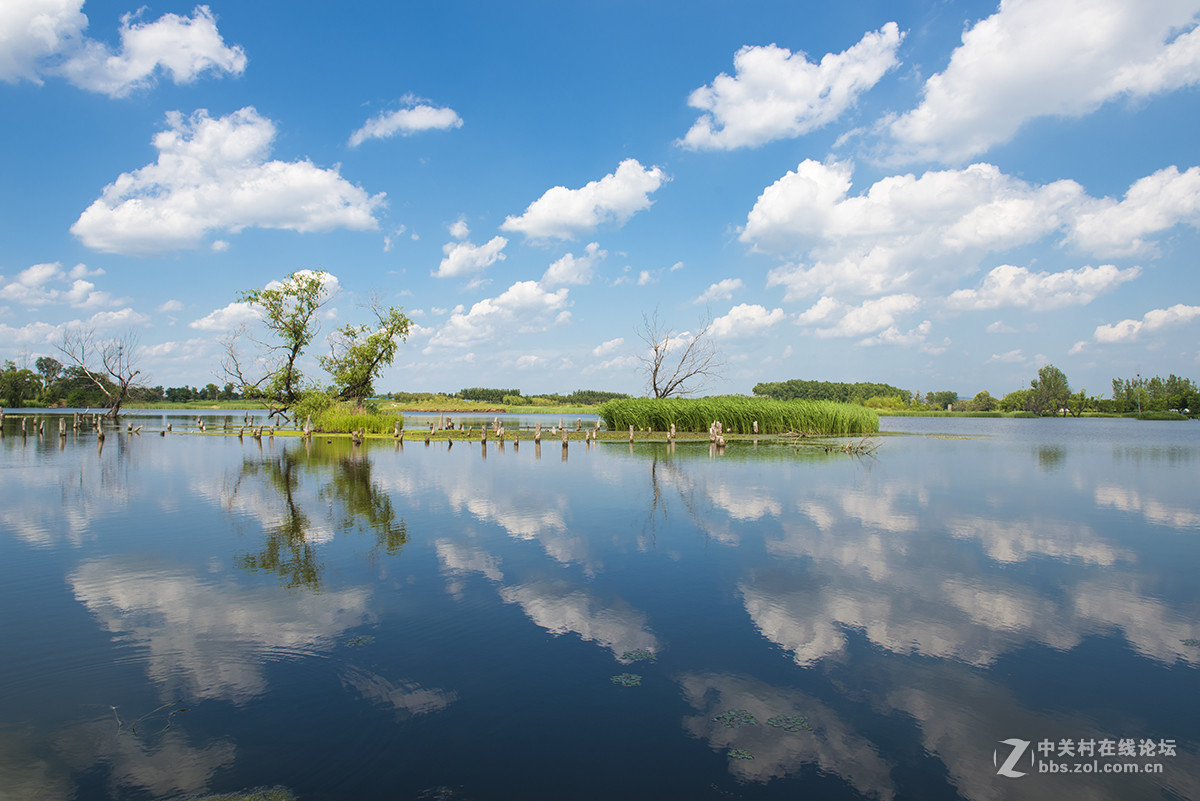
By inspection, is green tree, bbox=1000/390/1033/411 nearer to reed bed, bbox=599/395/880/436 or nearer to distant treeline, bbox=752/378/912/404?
distant treeline, bbox=752/378/912/404

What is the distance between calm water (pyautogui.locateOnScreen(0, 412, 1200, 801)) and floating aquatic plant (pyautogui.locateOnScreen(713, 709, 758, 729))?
23mm

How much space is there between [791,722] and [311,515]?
36.9ft

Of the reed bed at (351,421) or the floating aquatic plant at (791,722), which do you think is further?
the reed bed at (351,421)

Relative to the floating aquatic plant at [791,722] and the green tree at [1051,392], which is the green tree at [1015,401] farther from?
the floating aquatic plant at [791,722]

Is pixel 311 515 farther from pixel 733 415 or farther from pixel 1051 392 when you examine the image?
pixel 1051 392

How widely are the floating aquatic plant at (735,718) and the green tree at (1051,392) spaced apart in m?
133

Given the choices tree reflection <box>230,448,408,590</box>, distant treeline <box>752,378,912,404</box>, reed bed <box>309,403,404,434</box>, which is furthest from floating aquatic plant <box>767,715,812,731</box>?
distant treeline <box>752,378,912,404</box>

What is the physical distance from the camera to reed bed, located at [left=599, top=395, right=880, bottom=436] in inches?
1714

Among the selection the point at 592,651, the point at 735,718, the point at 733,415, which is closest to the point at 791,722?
the point at 735,718

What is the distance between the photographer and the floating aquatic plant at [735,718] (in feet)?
16.1

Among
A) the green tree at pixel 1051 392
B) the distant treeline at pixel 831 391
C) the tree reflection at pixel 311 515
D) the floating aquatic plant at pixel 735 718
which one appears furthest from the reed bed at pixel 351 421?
the green tree at pixel 1051 392

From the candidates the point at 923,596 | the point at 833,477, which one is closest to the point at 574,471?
the point at 833,477

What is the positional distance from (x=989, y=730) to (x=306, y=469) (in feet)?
70.3

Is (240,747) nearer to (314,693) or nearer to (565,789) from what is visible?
(314,693)
